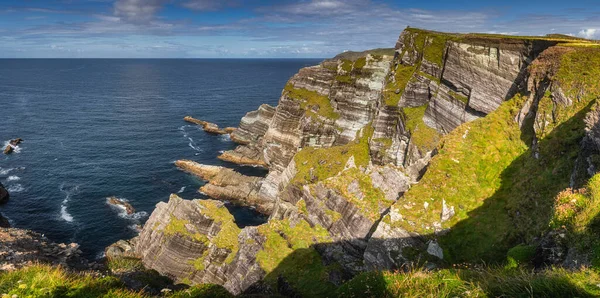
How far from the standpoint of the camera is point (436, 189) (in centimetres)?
2647

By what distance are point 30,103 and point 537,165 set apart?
7105 inches

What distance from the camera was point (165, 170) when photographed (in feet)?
267

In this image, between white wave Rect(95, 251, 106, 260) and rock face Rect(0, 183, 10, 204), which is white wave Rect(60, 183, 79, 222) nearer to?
rock face Rect(0, 183, 10, 204)

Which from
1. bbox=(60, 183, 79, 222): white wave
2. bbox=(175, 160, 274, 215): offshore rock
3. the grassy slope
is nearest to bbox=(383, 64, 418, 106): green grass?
bbox=(175, 160, 274, 215): offshore rock

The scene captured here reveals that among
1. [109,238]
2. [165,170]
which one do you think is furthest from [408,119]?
[165,170]

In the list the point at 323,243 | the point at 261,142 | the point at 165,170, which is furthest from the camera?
the point at 261,142

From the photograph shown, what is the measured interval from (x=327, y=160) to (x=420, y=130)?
16.8 metres

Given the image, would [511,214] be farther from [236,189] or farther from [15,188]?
[15,188]

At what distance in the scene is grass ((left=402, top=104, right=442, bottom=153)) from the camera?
4788 centimetres

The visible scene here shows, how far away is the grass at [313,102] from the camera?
7712 centimetres

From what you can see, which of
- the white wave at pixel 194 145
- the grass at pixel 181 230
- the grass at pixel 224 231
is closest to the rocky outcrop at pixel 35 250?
the grass at pixel 181 230

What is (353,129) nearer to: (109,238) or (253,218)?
(253,218)

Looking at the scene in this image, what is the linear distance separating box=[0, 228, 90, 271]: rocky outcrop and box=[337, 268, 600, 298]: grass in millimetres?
42879

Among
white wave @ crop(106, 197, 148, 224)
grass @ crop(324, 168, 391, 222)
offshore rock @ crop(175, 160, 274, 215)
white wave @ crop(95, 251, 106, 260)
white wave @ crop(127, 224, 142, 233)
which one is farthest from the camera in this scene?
offshore rock @ crop(175, 160, 274, 215)
